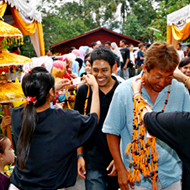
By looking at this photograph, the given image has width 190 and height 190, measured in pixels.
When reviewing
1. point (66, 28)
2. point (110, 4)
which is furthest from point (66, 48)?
point (110, 4)

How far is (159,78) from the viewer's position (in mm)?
1923

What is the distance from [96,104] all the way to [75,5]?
46959 millimetres

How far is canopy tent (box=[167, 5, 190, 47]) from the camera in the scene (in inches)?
349

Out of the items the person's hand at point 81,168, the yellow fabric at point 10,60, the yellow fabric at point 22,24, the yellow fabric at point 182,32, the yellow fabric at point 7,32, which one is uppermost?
the yellow fabric at point 22,24

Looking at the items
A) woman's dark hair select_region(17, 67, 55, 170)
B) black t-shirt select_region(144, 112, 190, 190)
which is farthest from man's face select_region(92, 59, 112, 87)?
black t-shirt select_region(144, 112, 190, 190)

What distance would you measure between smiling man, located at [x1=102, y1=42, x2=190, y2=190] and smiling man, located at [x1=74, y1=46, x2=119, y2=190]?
12.6 inches

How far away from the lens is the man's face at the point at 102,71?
8.73ft

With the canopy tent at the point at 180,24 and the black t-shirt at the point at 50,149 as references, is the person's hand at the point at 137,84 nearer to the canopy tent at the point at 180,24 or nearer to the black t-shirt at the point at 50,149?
the black t-shirt at the point at 50,149

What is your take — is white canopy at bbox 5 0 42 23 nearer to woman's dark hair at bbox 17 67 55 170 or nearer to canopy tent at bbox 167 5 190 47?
woman's dark hair at bbox 17 67 55 170

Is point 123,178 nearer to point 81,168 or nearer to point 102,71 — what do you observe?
point 81,168

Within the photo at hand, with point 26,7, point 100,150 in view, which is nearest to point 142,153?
point 100,150

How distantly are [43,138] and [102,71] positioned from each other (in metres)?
1.22

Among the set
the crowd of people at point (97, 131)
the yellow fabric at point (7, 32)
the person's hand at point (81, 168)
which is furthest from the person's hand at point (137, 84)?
the yellow fabric at point (7, 32)

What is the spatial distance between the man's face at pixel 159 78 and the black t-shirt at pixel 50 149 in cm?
67
